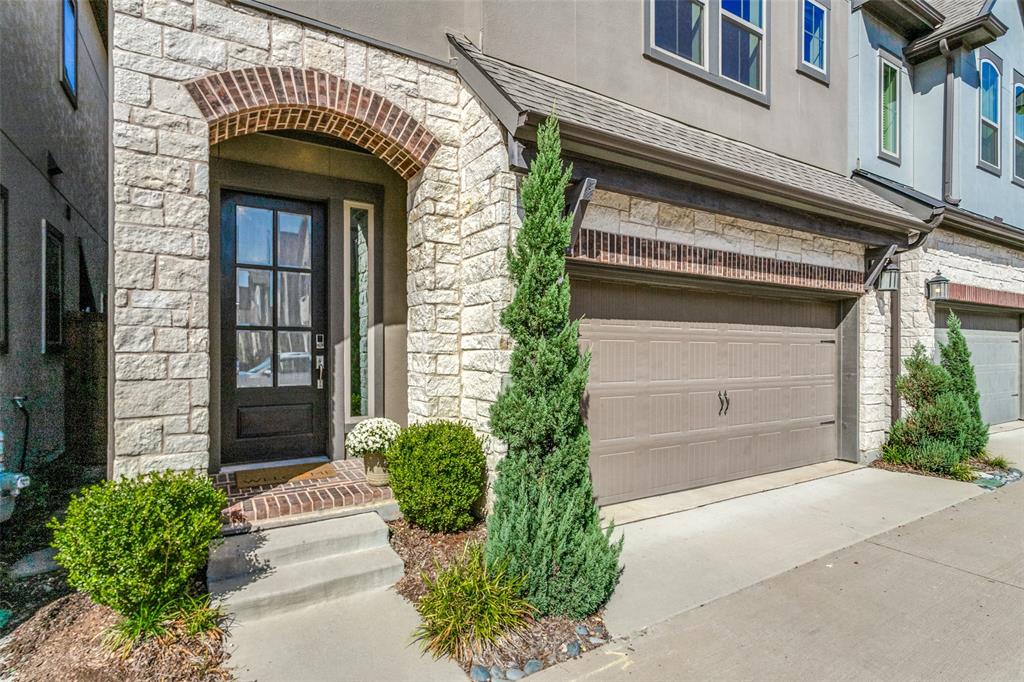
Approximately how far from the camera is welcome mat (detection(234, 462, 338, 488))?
463cm

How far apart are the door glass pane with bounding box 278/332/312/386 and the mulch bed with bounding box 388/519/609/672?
2.20 m

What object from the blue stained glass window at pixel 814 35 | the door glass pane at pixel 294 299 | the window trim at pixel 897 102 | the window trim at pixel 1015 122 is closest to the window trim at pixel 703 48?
the blue stained glass window at pixel 814 35

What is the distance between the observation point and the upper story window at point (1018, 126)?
977 centimetres

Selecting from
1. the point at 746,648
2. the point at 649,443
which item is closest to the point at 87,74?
the point at 649,443

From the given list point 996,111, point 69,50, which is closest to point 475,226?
point 69,50

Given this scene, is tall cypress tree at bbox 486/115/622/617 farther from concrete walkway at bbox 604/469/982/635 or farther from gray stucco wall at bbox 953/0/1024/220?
gray stucco wall at bbox 953/0/1024/220

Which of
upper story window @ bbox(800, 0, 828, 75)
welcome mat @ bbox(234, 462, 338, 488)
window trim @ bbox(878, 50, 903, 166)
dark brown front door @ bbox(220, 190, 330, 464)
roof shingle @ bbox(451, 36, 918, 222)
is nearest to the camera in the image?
roof shingle @ bbox(451, 36, 918, 222)

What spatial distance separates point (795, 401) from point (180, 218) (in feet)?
21.9

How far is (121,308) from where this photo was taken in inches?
133

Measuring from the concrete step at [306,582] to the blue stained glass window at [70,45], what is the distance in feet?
19.5

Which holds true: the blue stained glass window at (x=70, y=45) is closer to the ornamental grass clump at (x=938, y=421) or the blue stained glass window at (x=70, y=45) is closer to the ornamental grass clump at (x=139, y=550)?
the ornamental grass clump at (x=139, y=550)

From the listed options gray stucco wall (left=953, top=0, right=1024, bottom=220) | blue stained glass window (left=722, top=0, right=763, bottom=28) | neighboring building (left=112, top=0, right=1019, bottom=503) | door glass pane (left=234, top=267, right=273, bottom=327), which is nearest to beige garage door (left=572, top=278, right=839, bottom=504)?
neighboring building (left=112, top=0, right=1019, bottom=503)

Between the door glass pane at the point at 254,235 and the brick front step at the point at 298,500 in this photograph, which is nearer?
the brick front step at the point at 298,500

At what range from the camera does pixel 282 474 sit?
16.0ft
